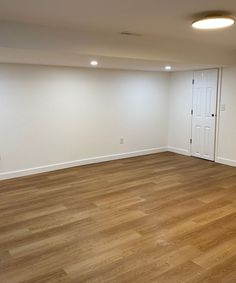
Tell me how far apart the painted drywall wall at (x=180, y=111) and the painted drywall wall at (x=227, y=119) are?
0.84 meters

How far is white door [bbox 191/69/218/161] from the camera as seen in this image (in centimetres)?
568

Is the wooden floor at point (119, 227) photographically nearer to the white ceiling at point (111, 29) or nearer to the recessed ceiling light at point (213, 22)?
the white ceiling at point (111, 29)

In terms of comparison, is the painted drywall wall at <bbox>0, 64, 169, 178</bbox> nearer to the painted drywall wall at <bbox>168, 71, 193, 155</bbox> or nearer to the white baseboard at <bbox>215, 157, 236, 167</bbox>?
the painted drywall wall at <bbox>168, 71, 193, 155</bbox>

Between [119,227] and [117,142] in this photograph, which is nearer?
[119,227]

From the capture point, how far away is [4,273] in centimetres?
233

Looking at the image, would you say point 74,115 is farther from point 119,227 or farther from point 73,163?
point 119,227

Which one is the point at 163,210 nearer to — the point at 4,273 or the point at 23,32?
the point at 4,273

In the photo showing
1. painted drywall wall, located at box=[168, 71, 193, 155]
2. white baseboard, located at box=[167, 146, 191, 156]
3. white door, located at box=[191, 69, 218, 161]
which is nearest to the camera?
white door, located at box=[191, 69, 218, 161]

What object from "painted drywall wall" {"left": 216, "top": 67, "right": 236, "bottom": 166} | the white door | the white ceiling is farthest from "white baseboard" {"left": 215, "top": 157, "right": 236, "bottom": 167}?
the white ceiling

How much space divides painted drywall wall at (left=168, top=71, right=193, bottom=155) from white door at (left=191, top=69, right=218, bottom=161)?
172mm

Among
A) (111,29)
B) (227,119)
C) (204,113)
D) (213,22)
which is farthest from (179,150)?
(213,22)

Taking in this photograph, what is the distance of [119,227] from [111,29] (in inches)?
91.7

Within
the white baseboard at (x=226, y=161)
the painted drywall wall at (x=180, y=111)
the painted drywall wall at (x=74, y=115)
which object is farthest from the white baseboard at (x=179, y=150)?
the white baseboard at (x=226, y=161)

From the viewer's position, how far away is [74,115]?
17.8 ft
